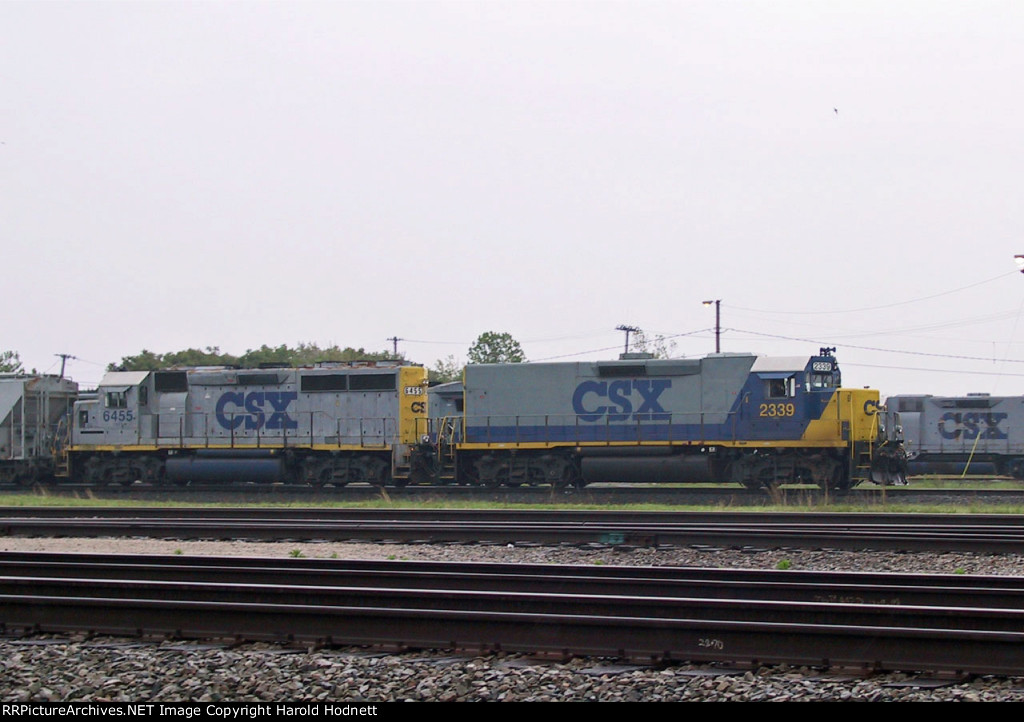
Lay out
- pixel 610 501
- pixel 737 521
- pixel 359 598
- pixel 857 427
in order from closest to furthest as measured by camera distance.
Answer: pixel 359 598, pixel 737 521, pixel 610 501, pixel 857 427

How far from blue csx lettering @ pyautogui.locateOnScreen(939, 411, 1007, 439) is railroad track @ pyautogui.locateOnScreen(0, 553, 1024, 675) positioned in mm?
27120

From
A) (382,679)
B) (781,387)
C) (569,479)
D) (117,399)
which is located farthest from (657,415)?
(382,679)

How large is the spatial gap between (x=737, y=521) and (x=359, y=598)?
872 cm

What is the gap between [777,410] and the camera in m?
23.4

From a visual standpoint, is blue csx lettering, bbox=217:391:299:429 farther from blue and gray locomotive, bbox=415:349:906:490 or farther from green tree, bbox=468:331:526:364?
green tree, bbox=468:331:526:364

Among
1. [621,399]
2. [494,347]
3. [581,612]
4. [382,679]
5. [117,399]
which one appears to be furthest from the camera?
[494,347]

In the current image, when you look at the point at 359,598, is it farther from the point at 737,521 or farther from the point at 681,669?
the point at 737,521

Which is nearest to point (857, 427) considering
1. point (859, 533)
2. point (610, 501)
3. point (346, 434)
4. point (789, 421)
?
point (789, 421)

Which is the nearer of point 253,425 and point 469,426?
point 469,426

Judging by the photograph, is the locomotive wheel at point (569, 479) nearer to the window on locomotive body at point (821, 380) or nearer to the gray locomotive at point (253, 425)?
the gray locomotive at point (253, 425)

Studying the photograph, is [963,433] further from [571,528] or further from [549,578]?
[549,578]

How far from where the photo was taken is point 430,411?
2797 centimetres

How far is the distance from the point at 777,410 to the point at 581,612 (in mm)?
16275

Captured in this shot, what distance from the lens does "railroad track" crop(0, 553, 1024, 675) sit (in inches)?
276
